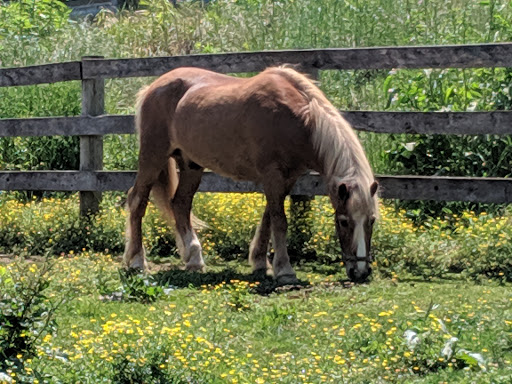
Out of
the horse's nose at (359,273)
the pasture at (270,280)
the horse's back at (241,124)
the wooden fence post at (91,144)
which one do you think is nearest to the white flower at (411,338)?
the pasture at (270,280)

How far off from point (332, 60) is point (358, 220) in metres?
2.11

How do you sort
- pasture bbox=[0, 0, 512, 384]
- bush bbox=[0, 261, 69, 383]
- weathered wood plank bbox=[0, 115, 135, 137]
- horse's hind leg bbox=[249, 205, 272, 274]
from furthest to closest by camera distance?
weathered wood plank bbox=[0, 115, 135, 137], horse's hind leg bbox=[249, 205, 272, 274], pasture bbox=[0, 0, 512, 384], bush bbox=[0, 261, 69, 383]

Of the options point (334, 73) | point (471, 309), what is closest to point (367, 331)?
point (471, 309)

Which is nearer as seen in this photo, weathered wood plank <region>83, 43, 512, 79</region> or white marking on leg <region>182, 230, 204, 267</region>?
weathered wood plank <region>83, 43, 512, 79</region>

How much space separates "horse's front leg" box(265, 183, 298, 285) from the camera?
8.14 meters

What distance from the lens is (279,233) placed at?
8.22m

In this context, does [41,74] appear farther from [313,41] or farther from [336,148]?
[336,148]

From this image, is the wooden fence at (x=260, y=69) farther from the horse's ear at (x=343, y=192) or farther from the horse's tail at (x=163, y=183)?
the horse's ear at (x=343, y=192)

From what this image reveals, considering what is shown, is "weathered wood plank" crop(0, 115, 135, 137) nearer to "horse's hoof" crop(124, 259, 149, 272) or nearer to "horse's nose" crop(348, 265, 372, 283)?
"horse's hoof" crop(124, 259, 149, 272)

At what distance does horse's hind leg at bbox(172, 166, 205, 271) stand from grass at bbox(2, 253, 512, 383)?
0.75 metres

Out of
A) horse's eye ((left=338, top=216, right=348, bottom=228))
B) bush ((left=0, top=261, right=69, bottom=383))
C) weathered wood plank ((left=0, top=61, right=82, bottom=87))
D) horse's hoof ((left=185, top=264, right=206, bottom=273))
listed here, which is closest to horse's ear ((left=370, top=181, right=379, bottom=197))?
horse's eye ((left=338, top=216, right=348, bottom=228))

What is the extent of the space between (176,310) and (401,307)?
158 cm

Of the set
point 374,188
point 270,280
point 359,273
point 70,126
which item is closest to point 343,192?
point 374,188

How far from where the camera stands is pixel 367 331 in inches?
240
